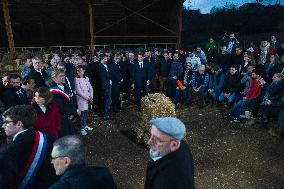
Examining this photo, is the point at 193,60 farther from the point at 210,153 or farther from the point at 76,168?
the point at 76,168

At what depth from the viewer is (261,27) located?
29922mm

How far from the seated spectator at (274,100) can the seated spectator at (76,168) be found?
25.9 ft

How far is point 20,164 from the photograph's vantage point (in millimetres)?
3242

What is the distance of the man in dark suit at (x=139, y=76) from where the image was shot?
11.4m

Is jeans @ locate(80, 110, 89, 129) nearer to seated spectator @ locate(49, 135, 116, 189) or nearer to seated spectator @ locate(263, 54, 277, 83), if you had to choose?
seated spectator @ locate(49, 135, 116, 189)

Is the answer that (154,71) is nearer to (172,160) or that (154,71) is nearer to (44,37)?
(172,160)

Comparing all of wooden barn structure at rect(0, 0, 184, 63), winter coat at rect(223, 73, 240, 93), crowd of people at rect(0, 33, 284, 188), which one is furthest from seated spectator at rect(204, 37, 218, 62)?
winter coat at rect(223, 73, 240, 93)

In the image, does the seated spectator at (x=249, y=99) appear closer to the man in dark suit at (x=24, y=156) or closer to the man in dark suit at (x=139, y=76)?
the man in dark suit at (x=139, y=76)

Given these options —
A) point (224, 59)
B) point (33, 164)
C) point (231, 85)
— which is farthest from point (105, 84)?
point (33, 164)

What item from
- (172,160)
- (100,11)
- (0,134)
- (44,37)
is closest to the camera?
(172,160)

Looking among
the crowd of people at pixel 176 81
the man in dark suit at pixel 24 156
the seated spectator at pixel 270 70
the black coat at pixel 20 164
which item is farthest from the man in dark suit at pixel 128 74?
the black coat at pixel 20 164

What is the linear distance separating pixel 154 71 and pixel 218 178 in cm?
616

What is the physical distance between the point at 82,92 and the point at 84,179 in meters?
6.47

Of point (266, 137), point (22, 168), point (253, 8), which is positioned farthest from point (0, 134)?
point (253, 8)
